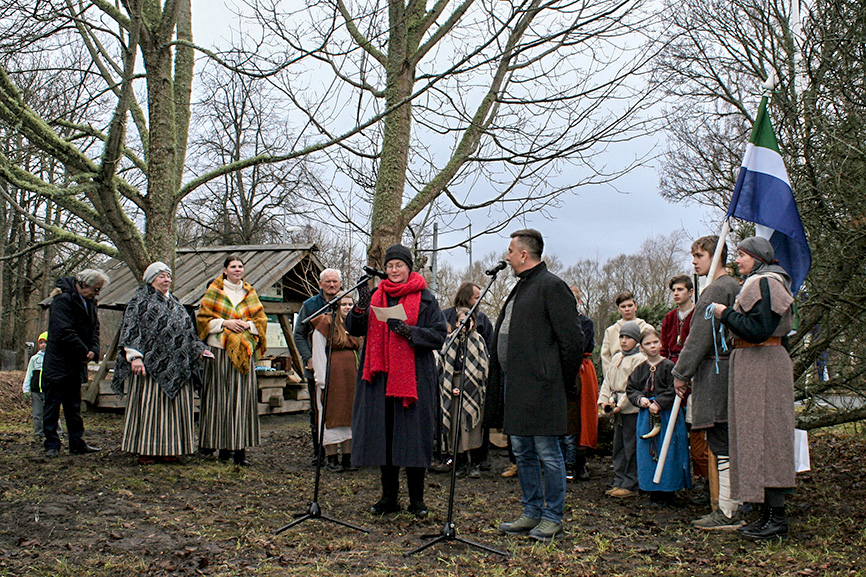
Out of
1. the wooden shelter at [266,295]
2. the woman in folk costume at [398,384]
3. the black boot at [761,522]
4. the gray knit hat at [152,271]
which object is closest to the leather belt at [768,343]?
the black boot at [761,522]

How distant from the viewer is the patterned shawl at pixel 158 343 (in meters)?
6.72

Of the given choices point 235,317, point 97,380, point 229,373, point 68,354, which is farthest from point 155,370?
point 97,380

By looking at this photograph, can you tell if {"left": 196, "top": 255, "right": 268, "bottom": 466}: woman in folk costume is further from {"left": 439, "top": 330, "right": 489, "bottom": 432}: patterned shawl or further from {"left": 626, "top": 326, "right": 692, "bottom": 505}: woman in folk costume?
{"left": 626, "top": 326, "right": 692, "bottom": 505}: woman in folk costume

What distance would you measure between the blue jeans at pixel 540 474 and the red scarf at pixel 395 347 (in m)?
0.85

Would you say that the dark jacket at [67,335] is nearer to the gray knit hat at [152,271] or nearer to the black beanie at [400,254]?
the gray knit hat at [152,271]

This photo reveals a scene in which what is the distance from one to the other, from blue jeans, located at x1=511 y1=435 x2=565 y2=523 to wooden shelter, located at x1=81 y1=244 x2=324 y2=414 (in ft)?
23.6

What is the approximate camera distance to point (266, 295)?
1250 cm

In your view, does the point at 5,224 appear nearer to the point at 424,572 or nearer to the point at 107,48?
the point at 107,48

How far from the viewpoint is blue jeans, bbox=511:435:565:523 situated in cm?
462

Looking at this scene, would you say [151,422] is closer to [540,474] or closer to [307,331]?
[307,331]

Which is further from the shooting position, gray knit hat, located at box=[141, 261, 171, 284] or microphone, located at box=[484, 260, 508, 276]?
gray knit hat, located at box=[141, 261, 171, 284]

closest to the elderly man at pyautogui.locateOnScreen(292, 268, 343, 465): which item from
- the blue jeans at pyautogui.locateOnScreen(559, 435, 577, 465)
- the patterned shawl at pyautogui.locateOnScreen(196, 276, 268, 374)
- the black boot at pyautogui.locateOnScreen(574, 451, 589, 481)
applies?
the patterned shawl at pyautogui.locateOnScreen(196, 276, 268, 374)

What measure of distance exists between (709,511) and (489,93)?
17.7 feet

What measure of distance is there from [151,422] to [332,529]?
2.78 meters
